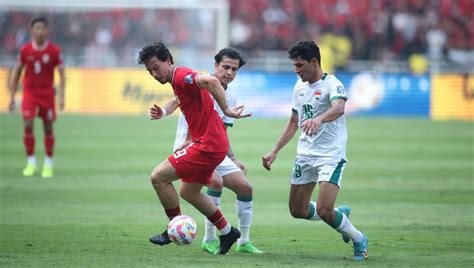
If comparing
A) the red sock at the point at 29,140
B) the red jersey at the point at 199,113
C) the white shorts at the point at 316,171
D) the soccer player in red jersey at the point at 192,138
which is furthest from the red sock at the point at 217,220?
the red sock at the point at 29,140

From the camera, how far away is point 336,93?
9312 mm

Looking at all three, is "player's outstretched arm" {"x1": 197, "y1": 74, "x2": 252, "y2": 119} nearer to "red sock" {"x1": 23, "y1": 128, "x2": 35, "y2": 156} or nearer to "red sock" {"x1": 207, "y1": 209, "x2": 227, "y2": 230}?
"red sock" {"x1": 207, "y1": 209, "x2": 227, "y2": 230}

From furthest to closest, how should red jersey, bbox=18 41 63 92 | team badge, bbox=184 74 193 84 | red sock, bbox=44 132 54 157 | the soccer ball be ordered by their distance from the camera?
red jersey, bbox=18 41 63 92, red sock, bbox=44 132 54 157, the soccer ball, team badge, bbox=184 74 193 84

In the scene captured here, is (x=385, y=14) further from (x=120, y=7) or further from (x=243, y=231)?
(x=243, y=231)

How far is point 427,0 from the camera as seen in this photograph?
3912 centimetres

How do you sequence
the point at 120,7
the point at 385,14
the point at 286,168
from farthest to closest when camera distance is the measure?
Result: the point at 385,14 < the point at 120,7 < the point at 286,168

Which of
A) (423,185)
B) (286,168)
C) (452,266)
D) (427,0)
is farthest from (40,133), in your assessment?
(427,0)

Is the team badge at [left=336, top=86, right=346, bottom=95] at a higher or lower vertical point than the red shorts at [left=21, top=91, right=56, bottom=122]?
higher

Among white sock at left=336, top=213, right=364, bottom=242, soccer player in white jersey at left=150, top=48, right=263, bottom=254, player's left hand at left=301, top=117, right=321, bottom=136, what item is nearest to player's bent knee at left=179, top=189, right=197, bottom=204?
soccer player in white jersey at left=150, top=48, right=263, bottom=254

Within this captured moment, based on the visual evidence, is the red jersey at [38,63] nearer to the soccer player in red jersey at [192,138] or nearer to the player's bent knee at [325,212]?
the soccer player in red jersey at [192,138]

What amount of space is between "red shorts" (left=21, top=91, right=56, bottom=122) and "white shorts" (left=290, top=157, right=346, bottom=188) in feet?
26.9

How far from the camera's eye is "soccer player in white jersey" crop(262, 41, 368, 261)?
9266mm

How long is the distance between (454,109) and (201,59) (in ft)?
30.5

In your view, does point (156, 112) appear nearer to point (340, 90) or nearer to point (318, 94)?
point (318, 94)
